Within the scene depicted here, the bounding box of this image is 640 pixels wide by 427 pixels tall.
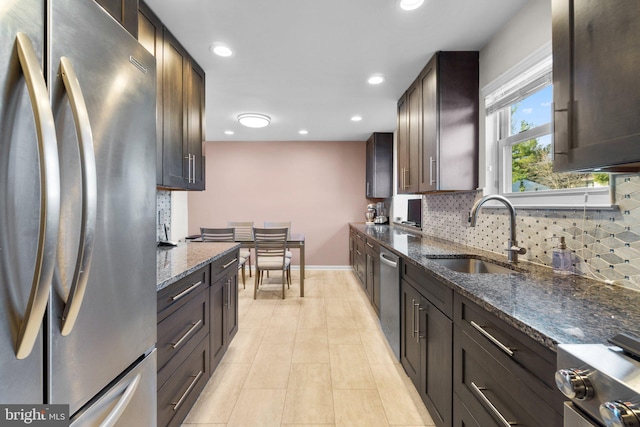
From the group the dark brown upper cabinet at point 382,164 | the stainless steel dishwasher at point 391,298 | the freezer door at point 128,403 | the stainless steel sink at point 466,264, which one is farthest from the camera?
the dark brown upper cabinet at point 382,164

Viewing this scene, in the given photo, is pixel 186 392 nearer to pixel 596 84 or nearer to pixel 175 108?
pixel 175 108

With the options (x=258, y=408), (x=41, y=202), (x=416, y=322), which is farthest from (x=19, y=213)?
(x=416, y=322)

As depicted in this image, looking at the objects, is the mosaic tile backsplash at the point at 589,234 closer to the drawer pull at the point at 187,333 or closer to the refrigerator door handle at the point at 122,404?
the refrigerator door handle at the point at 122,404

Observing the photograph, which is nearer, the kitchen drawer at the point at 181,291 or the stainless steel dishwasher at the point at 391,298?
the kitchen drawer at the point at 181,291

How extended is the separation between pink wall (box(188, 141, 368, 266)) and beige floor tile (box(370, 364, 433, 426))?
11.4 feet

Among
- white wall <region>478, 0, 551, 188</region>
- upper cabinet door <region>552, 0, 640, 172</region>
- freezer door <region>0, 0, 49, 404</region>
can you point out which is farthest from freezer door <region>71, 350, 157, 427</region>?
white wall <region>478, 0, 551, 188</region>

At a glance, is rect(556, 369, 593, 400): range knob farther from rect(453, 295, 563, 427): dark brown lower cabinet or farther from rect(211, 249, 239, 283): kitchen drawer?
rect(211, 249, 239, 283): kitchen drawer

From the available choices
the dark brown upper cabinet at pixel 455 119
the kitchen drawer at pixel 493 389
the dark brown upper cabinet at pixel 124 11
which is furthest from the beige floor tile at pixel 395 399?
the dark brown upper cabinet at pixel 124 11

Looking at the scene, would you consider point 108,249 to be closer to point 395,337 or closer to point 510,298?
point 510,298

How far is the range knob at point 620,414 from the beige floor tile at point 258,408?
1.57 meters

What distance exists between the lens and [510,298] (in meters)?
1.02

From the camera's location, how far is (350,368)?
84.7 inches

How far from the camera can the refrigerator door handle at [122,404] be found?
2.50 feet

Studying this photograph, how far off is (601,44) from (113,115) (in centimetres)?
148
